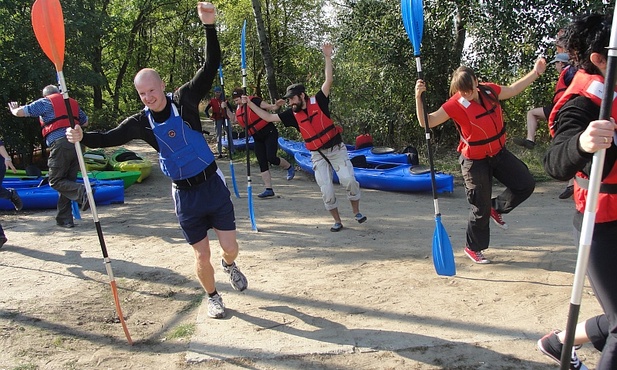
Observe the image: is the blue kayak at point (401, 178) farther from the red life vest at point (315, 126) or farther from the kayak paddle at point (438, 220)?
the kayak paddle at point (438, 220)

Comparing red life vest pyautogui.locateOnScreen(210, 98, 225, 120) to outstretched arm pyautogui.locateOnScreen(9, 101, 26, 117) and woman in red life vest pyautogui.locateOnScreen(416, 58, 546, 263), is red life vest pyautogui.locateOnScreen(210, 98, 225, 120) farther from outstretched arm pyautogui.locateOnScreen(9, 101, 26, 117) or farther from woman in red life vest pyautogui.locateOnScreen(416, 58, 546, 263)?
woman in red life vest pyautogui.locateOnScreen(416, 58, 546, 263)

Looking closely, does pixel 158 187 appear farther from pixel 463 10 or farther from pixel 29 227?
pixel 463 10

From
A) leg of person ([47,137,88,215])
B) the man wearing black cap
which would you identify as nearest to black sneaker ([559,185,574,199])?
the man wearing black cap

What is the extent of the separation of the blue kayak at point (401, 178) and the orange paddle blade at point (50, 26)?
5841 millimetres

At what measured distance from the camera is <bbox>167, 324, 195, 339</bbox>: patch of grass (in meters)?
3.75

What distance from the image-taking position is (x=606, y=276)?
7.20ft

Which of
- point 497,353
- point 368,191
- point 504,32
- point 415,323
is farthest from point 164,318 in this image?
point 504,32

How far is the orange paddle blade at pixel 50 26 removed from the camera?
142 inches

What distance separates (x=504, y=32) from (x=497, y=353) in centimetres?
802

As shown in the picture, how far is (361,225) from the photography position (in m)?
6.52

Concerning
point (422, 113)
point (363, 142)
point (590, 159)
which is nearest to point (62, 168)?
point (422, 113)

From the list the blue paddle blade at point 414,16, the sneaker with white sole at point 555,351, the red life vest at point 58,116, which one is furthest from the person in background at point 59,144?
the sneaker with white sole at point 555,351

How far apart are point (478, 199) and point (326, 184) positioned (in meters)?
2.02

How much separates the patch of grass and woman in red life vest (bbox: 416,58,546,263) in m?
2.52
